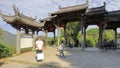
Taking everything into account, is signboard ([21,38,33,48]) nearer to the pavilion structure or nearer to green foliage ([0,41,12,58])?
the pavilion structure

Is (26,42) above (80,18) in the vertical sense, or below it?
below

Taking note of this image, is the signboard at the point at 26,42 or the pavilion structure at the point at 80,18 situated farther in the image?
the pavilion structure at the point at 80,18

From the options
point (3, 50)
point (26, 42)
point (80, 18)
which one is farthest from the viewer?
point (80, 18)

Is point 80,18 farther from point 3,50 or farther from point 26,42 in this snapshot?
point 3,50

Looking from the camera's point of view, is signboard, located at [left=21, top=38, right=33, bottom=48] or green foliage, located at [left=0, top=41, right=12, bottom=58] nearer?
green foliage, located at [left=0, top=41, right=12, bottom=58]

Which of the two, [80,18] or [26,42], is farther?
[80,18]

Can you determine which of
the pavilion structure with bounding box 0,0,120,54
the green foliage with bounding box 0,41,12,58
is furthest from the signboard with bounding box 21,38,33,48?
the green foliage with bounding box 0,41,12,58

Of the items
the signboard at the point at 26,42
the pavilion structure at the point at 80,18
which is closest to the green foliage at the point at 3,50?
the pavilion structure at the point at 80,18

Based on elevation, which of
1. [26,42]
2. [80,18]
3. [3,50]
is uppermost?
[80,18]

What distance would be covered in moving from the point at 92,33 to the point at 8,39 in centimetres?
2039

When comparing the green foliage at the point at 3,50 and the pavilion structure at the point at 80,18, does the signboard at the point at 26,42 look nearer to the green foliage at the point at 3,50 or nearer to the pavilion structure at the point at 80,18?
the pavilion structure at the point at 80,18

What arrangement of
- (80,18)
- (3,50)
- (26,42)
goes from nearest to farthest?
1. (3,50)
2. (26,42)
3. (80,18)

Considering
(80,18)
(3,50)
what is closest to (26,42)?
(3,50)

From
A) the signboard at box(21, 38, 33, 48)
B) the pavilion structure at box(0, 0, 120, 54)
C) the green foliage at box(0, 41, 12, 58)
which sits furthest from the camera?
the pavilion structure at box(0, 0, 120, 54)
